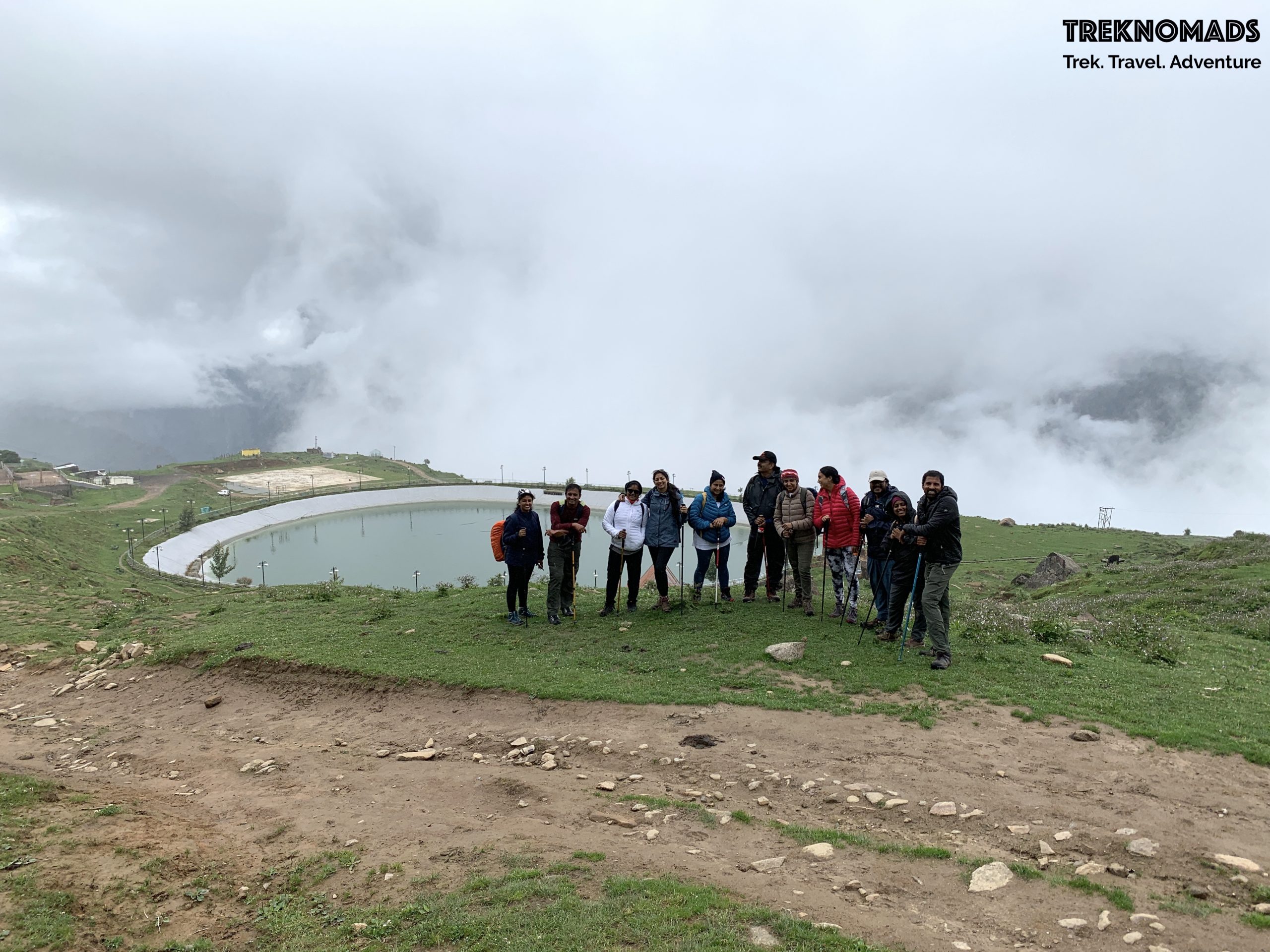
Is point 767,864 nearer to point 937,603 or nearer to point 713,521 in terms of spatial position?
point 937,603

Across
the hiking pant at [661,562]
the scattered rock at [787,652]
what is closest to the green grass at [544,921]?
the scattered rock at [787,652]

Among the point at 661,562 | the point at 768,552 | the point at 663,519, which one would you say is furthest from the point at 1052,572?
the point at 663,519

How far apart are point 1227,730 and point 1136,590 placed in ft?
45.3

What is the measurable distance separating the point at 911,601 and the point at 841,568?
1712mm

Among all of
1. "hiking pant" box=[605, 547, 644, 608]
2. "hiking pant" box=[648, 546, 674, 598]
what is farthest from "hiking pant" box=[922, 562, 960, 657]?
"hiking pant" box=[605, 547, 644, 608]

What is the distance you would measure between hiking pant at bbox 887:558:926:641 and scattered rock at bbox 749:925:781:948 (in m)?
6.75

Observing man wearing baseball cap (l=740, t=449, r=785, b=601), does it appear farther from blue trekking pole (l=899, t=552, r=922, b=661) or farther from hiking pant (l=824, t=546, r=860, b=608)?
blue trekking pole (l=899, t=552, r=922, b=661)

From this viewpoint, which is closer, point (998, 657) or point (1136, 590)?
point (998, 657)

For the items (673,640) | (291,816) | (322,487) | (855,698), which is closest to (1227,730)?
(855,698)

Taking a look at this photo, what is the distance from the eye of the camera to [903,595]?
33.8 feet

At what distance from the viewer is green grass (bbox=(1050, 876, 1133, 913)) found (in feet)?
14.3

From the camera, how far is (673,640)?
36.8ft

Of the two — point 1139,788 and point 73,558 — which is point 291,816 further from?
point 73,558

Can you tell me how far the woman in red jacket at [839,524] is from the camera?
11211mm
